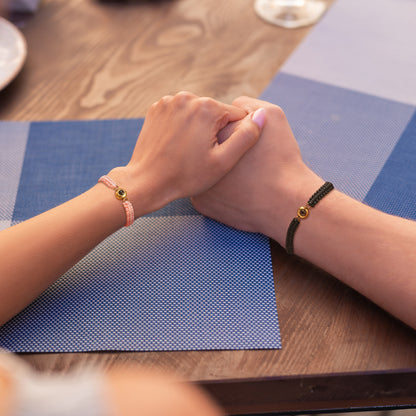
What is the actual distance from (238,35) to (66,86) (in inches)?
15.5

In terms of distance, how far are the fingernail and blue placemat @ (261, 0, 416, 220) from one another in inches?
4.7

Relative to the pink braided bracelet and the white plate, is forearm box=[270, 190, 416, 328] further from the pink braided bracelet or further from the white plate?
the white plate

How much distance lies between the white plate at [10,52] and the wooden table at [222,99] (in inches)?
1.3

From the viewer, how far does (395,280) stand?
0.57 meters

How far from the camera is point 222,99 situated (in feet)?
2.99

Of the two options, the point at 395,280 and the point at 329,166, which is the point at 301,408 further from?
the point at 329,166

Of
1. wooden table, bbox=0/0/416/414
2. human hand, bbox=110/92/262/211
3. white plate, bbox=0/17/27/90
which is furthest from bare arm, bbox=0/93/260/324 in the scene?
white plate, bbox=0/17/27/90

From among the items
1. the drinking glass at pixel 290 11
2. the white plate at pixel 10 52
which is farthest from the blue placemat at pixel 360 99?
the white plate at pixel 10 52

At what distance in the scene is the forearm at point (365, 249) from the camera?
1.85 ft

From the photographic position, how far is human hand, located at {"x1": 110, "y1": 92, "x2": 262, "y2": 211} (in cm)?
68

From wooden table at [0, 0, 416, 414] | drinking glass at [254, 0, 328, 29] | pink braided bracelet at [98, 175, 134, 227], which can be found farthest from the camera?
drinking glass at [254, 0, 328, 29]

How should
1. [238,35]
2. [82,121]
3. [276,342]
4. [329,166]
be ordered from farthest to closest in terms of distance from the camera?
[238,35]
[82,121]
[329,166]
[276,342]

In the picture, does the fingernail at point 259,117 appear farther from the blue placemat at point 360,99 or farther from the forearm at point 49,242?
the forearm at point 49,242

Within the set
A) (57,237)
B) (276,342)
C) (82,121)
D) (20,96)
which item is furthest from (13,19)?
(276,342)
